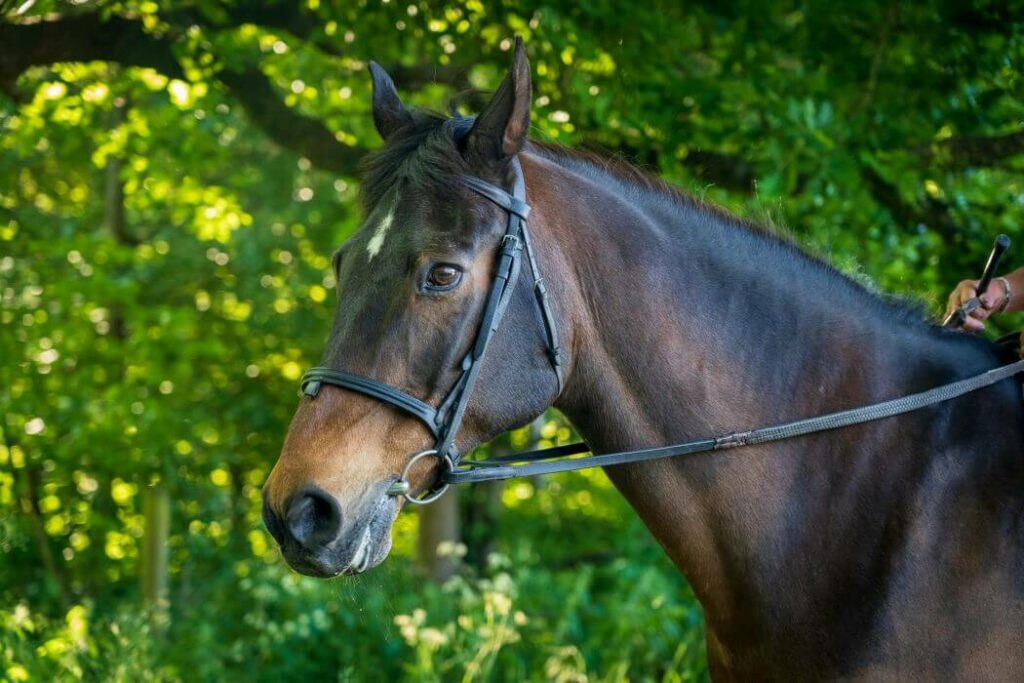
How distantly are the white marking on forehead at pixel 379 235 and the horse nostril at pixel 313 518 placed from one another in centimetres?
63

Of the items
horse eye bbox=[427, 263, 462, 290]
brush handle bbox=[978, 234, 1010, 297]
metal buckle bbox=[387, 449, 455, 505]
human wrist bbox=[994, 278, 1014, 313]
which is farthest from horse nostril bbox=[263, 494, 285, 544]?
human wrist bbox=[994, 278, 1014, 313]

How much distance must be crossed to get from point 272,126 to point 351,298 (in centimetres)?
379

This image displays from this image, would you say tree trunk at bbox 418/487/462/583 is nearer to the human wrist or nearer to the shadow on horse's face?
the human wrist

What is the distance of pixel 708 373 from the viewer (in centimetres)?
269

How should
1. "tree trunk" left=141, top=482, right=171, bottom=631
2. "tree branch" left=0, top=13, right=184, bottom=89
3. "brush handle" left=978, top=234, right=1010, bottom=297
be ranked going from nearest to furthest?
"brush handle" left=978, top=234, right=1010, bottom=297, "tree branch" left=0, top=13, right=184, bottom=89, "tree trunk" left=141, top=482, right=171, bottom=631

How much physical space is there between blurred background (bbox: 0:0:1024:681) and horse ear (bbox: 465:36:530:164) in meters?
0.64

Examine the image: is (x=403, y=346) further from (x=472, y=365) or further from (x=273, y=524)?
(x=273, y=524)

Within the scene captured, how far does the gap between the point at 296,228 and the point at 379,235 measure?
21.9ft

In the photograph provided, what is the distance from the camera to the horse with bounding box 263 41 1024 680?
2.42m

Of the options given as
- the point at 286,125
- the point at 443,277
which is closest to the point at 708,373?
the point at 443,277

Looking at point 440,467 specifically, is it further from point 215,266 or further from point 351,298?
point 215,266

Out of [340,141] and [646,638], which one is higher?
[340,141]

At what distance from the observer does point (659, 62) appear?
16.4 feet

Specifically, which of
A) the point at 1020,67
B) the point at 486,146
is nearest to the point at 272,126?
the point at 486,146
